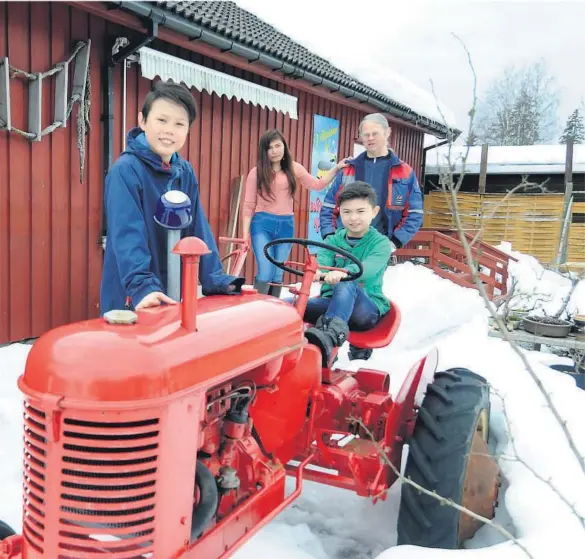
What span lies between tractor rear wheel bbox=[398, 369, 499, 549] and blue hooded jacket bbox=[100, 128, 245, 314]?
964mm

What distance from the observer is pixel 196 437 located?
1.58 m

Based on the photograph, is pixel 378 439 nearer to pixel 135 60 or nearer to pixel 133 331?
pixel 133 331

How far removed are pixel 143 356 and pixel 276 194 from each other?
393cm

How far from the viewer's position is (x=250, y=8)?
927 centimetres

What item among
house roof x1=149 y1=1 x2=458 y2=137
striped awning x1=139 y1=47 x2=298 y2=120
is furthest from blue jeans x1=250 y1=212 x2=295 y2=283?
house roof x1=149 y1=1 x2=458 y2=137

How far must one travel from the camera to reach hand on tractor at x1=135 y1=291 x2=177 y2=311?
1.79 m

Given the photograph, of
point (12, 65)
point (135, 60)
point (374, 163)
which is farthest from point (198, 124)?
point (374, 163)

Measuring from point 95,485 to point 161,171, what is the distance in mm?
1256

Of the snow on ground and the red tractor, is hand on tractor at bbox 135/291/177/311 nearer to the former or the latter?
the red tractor

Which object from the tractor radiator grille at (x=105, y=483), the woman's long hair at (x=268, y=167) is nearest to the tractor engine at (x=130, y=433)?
the tractor radiator grille at (x=105, y=483)

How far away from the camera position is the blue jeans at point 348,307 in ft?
9.24

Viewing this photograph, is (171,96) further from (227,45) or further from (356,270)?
(227,45)

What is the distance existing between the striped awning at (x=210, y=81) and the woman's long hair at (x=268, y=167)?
1319mm

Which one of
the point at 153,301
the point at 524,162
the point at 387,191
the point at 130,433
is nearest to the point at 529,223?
the point at 524,162
